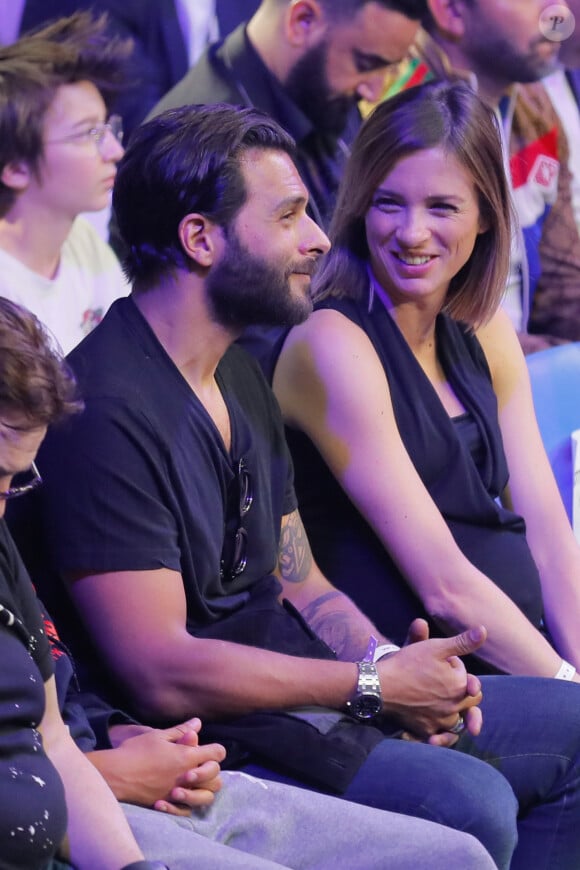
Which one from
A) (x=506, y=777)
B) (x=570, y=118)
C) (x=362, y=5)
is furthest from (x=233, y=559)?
(x=570, y=118)

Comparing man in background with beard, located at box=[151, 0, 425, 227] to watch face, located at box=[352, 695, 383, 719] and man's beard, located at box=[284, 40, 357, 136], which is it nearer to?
man's beard, located at box=[284, 40, 357, 136]

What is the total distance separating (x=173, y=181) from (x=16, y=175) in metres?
0.60

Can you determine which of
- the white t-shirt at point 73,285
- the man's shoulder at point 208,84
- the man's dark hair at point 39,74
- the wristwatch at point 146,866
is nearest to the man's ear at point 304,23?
the man's shoulder at point 208,84

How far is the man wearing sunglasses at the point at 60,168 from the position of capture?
2.24 meters

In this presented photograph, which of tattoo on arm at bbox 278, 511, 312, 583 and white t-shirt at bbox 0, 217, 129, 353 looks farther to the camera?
white t-shirt at bbox 0, 217, 129, 353

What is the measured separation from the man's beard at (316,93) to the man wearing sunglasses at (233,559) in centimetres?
97

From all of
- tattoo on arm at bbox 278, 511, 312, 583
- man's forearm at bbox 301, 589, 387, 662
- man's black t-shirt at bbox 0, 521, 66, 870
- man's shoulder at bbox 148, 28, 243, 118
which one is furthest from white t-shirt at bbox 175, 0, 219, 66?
man's black t-shirt at bbox 0, 521, 66, 870

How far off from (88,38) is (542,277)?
1480mm

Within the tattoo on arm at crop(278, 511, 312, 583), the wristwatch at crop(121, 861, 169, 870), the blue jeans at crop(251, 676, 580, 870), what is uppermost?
the wristwatch at crop(121, 861, 169, 870)

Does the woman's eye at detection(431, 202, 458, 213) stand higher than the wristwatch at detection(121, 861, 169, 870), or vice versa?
the woman's eye at detection(431, 202, 458, 213)

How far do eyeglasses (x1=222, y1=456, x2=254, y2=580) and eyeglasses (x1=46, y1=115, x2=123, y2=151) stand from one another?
86cm

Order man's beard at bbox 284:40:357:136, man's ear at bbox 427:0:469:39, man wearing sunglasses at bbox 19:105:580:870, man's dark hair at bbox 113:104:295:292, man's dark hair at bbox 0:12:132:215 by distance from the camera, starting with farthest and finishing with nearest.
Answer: man's ear at bbox 427:0:469:39, man's beard at bbox 284:40:357:136, man's dark hair at bbox 0:12:132:215, man's dark hair at bbox 113:104:295:292, man wearing sunglasses at bbox 19:105:580:870

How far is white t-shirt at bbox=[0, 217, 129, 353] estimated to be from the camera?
7.36 feet

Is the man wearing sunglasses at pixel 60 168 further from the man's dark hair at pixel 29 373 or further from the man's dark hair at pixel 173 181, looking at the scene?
the man's dark hair at pixel 29 373
